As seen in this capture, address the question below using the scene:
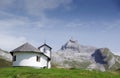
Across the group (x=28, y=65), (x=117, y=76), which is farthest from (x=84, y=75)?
(x=28, y=65)

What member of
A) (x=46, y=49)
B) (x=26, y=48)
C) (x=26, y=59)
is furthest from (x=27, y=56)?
(x=46, y=49)

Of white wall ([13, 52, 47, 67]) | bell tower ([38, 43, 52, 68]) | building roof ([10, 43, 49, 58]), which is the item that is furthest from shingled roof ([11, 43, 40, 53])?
bell tower ([38, 43, 52, 68])

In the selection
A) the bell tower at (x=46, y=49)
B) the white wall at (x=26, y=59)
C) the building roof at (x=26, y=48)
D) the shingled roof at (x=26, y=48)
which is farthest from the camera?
the bell tower at (x=46, y=49)

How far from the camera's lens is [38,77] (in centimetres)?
4753

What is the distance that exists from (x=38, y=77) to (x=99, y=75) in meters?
13.1

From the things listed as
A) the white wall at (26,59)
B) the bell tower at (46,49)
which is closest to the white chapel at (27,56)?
the white wall at (26,59)

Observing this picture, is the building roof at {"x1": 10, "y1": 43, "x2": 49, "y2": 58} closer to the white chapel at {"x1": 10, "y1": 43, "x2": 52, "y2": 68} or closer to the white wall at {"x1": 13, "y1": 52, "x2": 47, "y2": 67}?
the white chapel at {"x1": 10, "y1": 43, "x2": 52, "y2": 68}

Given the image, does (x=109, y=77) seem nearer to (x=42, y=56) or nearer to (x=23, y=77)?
(x=23, y=77)

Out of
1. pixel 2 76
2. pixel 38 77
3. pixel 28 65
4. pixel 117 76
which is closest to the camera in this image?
pixel 38 77

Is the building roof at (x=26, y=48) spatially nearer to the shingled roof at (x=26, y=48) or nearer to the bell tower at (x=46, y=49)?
the shingled roof at (x=26, y=48)

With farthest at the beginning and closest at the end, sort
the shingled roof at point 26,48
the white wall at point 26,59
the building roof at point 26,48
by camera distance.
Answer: the shingled roof at point 26,48
the building roof at point 26,48
the white wall at point 26,59

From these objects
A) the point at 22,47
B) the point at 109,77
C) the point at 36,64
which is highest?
the point at 22,47

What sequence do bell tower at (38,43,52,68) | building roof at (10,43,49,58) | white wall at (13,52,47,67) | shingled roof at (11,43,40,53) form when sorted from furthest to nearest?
bell tower at (38,43,52,68), shingled roof at (11,43,40,53), building roof at (10,43,49,58), white wall at (13,52,47,67)

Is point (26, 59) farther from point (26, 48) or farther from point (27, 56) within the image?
point (26, 48)
